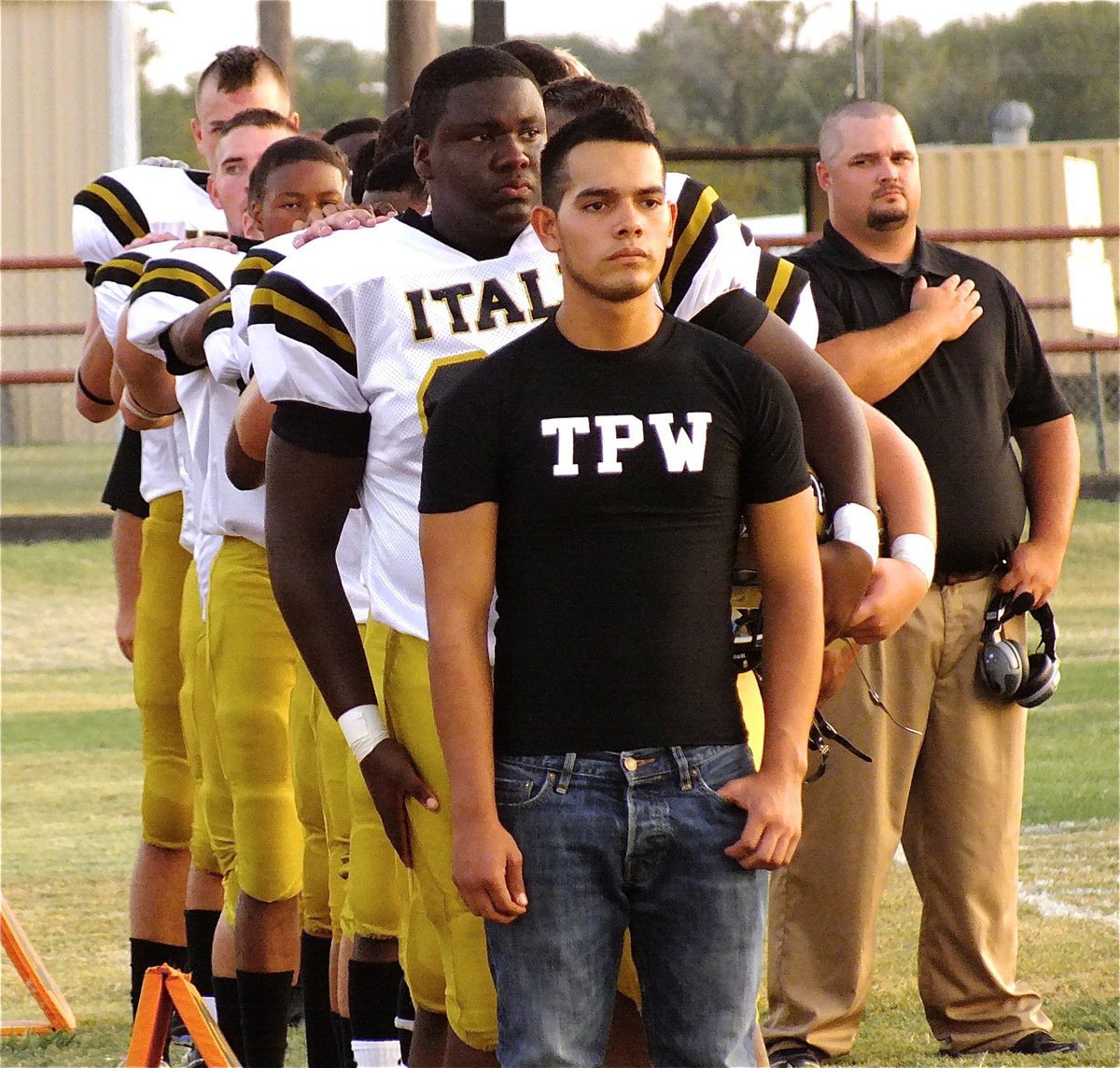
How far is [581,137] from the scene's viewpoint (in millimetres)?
2605

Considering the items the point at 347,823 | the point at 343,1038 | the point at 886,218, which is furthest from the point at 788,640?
the point at 886,218

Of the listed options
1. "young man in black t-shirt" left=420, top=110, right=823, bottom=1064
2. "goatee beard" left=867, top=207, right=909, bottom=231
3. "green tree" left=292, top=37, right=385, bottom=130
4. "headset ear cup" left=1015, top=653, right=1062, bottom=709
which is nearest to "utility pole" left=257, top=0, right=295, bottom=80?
"goatee beard" left=867, top=207, right=909, bottom=231

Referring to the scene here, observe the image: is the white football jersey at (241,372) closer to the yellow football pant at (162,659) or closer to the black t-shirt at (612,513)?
the yellow football pant at (162,659)

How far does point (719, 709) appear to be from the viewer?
2.55m

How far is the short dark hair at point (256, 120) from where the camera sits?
435 cm

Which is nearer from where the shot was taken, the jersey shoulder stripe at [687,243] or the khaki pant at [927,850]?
the jersey shoulder stripe at [687,243]

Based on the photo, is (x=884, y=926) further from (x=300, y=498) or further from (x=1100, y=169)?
A: (x=1100, y=169)

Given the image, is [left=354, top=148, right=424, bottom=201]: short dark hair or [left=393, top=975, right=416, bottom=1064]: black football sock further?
[left=354, top=148, right=424, bottom=201]: short dark hair

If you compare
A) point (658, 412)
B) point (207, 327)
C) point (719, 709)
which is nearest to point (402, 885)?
point (719, 709)

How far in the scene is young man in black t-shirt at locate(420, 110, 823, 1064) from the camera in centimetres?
251

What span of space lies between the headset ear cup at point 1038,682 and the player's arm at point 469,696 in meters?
2.01

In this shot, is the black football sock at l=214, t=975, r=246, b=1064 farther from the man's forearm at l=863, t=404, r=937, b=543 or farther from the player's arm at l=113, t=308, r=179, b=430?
the man's forearm at l=863, t=404, r=937, b=543

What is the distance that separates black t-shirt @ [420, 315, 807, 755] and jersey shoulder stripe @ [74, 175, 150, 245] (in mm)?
2416

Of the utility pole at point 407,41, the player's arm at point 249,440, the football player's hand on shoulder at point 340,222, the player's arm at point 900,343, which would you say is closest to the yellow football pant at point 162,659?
the player's arm at point 249,440
